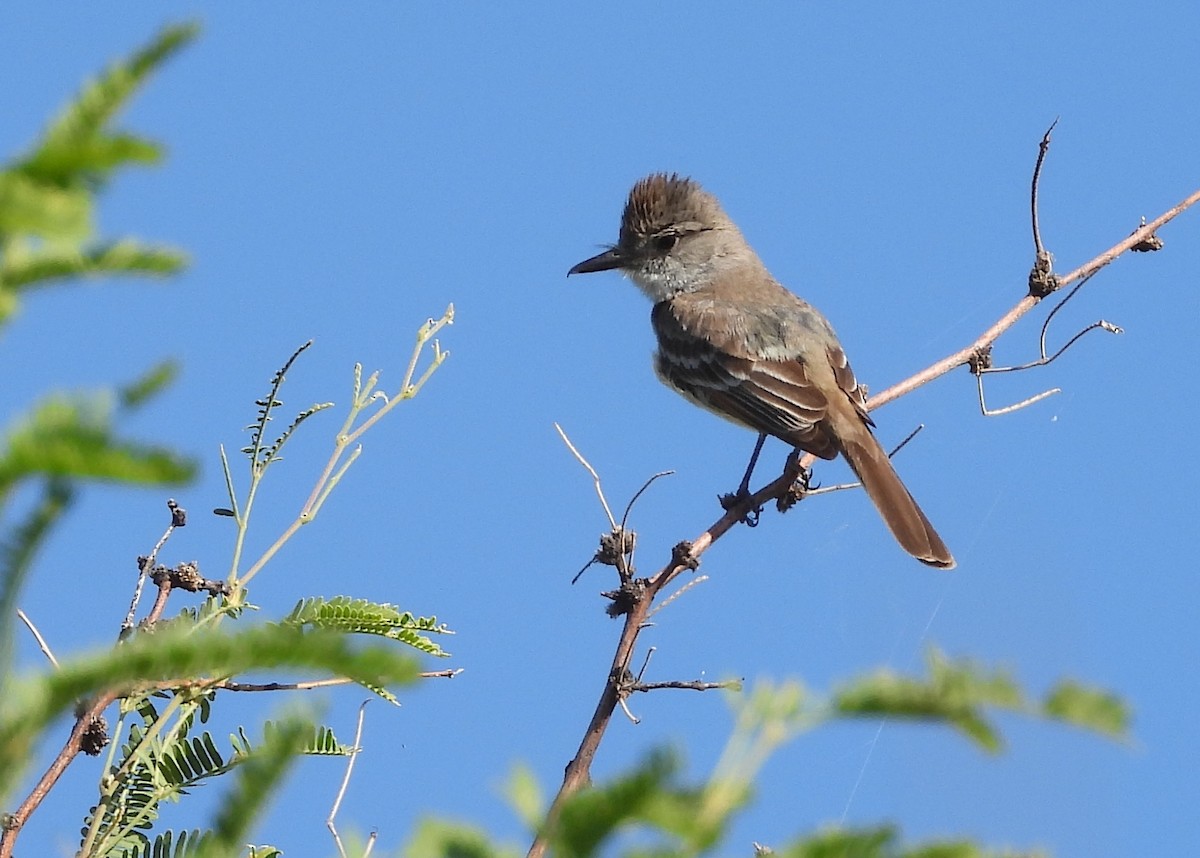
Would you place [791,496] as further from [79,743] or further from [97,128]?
→ [97,128]

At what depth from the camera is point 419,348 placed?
310cm

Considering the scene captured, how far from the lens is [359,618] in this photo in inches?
91.6

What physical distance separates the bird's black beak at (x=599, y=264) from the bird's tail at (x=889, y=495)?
7.76ft

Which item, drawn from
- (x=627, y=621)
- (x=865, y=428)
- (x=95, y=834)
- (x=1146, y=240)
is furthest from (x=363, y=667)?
(x=865, y=428)

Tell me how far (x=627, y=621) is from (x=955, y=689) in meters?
1.77

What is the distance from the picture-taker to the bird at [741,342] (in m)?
6.22

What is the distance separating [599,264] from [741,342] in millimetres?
1585

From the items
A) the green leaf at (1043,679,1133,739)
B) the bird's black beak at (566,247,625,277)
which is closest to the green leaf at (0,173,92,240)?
the green leaf at (1043,679,1133,739)

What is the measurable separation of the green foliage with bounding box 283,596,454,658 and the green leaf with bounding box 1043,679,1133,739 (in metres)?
1.24

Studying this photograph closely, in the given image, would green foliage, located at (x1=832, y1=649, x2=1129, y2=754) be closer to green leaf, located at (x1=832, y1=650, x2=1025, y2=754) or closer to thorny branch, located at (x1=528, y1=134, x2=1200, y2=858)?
green leaf, located at (x1=832, y1=650, x2=1025, y2=754)

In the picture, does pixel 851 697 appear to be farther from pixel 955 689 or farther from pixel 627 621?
pixel 627 621

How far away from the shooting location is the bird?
20.4ft

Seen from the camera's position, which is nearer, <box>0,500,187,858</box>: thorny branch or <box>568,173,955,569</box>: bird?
<box>0,500,187,858</box>: thorny branch

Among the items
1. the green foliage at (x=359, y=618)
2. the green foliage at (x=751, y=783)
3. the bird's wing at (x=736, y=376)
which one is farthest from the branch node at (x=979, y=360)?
the green foliage at (x=751, y=783)
